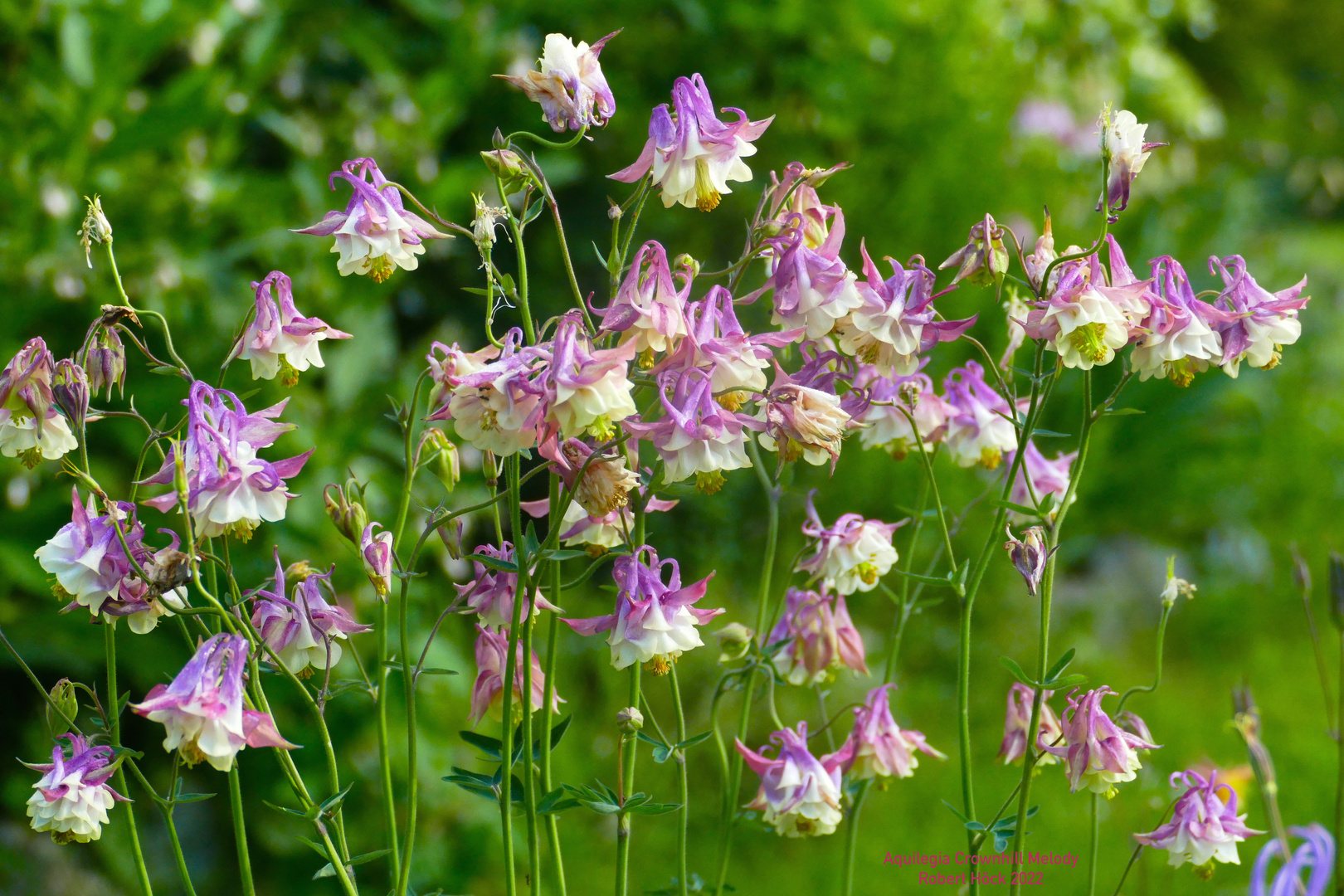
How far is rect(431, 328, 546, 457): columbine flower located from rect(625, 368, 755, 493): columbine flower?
71 mm

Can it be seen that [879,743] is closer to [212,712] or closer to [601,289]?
[212,712]

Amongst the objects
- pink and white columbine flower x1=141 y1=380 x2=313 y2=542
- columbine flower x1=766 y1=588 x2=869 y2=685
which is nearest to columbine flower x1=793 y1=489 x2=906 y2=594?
columbine flower x1=766 y1=588 x2=869 y2=685

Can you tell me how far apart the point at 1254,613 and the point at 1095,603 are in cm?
54

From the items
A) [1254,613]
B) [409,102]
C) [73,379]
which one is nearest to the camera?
[73,379]

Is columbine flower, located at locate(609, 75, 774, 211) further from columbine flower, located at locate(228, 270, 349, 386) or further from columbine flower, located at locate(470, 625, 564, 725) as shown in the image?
columbine flower, located at locate(470, 625, 564, 725)

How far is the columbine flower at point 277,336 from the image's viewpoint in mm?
854

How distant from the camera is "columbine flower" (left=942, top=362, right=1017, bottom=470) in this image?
3.64 feet

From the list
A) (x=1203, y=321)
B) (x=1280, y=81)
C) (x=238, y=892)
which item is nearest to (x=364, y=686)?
(x=1203, y=321)

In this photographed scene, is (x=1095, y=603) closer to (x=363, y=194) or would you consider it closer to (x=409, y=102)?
(x=409, y=102)

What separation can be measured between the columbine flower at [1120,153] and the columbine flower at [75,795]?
0.88m

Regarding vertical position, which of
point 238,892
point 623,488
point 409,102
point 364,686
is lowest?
point 238,892

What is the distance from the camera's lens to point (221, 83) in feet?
8.39

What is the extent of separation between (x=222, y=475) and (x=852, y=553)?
570mm

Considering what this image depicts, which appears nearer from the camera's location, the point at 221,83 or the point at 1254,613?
the point at 221,83
